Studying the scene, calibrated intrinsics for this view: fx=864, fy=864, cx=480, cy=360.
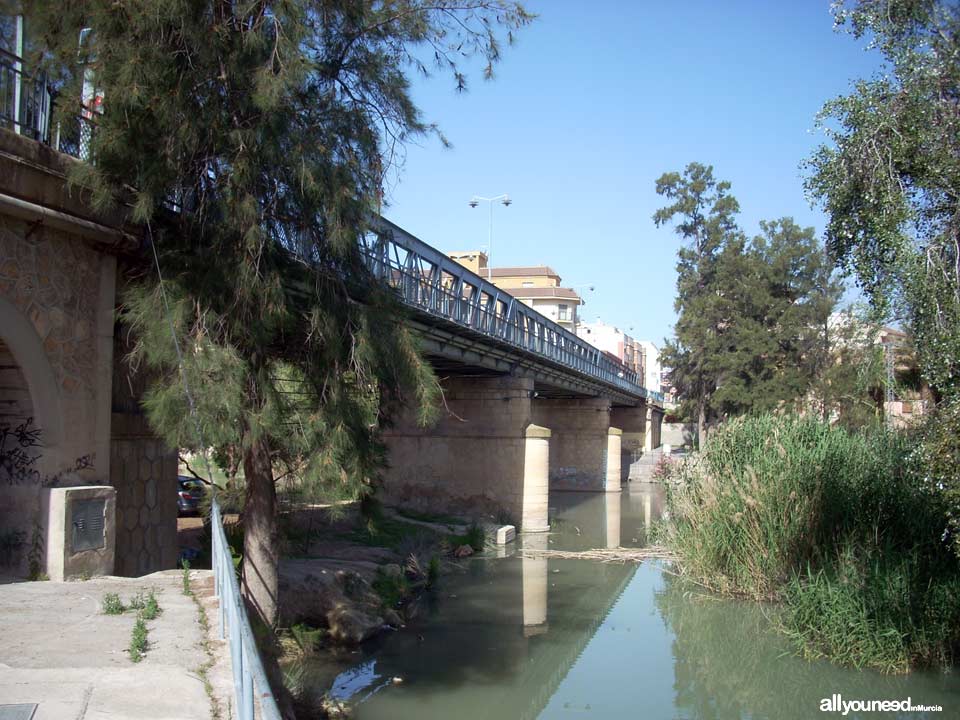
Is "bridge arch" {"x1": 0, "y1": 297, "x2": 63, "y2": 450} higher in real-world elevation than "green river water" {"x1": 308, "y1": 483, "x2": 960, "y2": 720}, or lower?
higher

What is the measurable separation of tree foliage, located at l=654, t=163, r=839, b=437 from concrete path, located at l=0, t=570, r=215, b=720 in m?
43.5

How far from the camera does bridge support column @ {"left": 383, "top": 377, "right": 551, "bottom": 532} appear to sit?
98.2ft

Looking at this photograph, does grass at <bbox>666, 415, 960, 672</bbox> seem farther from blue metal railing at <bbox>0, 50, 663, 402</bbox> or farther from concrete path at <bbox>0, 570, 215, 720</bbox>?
concrete path at <bbox>0, 570, 215, 720</bbox>

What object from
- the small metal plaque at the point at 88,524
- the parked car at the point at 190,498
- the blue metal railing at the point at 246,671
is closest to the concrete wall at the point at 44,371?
the small metal plaque at the point at 88,524

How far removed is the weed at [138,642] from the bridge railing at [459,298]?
197 inches

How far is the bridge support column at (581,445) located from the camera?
49500 millimetres

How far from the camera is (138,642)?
235 inches

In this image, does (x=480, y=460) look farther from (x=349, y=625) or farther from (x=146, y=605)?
(x=146, y=605)

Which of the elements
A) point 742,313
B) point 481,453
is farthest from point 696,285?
point 481,453

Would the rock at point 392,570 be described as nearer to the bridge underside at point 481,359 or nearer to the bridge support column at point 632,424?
the bridge underside at point 481,359

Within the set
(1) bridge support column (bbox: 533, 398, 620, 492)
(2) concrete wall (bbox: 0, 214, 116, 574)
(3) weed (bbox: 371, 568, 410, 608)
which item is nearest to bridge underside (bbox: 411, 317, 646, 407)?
(3) weed (bbox: 371, 568, 410, 608)

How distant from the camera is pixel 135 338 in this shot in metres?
9.55

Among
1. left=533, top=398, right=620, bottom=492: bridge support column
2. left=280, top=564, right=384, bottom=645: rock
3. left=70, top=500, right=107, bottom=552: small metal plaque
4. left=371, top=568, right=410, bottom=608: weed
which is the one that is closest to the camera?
left=70, top=500, right=107, bottom=552: small metal plaque

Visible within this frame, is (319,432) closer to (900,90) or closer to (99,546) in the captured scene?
(99,546)
